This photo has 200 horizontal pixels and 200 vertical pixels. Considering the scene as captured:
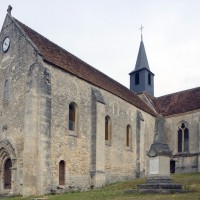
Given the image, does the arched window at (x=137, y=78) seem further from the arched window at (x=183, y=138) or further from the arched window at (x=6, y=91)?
the arched window at (x=6, y=91)

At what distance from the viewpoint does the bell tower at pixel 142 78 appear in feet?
134

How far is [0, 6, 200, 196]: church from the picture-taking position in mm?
20359

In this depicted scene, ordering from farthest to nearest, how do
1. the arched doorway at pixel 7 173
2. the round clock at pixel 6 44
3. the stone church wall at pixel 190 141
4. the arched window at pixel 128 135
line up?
the stone church wall at pixel 190 141, the arched window at pixel 128 135, the round clock at pixel 6 44, the arched doorway at pixel 7 173

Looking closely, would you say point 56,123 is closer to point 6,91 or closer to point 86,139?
point 86,139

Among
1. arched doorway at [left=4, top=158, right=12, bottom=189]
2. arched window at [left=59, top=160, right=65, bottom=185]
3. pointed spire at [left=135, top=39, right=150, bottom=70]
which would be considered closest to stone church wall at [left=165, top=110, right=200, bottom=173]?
pointed spire at [left=135, top=39, right=150, bottom=70]

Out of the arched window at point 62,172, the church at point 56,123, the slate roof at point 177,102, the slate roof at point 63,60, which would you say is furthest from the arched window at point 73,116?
the slate roof at point 177,102

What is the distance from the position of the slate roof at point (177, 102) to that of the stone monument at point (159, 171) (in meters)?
16.1

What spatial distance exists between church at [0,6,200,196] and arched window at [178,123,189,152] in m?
3.16

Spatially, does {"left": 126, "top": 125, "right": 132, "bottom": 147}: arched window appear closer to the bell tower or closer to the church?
the church

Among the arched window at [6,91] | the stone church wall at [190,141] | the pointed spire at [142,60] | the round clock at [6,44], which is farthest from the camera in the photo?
the pointed spire at [142,60]

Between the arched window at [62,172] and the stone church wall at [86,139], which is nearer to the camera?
the arched window at [62,172]

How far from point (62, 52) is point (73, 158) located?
8.17 meters

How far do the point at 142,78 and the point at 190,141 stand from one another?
10867 millimetres

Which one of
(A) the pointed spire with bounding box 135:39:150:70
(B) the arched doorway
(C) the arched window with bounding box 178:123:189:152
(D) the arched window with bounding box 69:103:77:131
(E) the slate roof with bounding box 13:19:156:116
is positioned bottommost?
(B) the arched doorway
